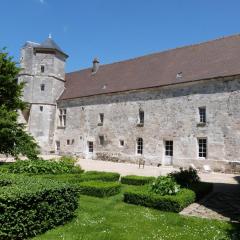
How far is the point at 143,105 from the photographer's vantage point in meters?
25.4

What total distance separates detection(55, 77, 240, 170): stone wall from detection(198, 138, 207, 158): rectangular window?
237 mm

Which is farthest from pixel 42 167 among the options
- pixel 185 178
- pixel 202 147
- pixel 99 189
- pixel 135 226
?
pixel 202 147

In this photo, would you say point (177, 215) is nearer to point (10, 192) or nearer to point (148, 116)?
point (10, 192)

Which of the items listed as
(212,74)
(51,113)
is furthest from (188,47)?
(51,113)

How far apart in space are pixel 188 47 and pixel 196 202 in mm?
18725

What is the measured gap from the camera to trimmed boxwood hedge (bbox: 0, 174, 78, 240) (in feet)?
21.0

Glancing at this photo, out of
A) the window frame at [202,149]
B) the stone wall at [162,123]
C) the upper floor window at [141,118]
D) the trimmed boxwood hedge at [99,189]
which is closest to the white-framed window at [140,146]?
the stone wall at [162,123]

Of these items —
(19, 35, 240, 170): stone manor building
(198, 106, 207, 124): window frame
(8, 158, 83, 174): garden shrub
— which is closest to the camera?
(8, 158, 83, 174): garden shrub

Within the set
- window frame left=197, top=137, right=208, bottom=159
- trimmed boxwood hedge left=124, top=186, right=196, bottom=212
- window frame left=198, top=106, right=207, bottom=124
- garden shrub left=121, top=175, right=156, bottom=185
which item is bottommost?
trimmed boxwood hedge left=124, top=186, right=196, bottom=212

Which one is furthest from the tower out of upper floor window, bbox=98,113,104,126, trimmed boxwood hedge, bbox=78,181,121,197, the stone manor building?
trimmed boxwood hedge, bbox=78,181,121,197

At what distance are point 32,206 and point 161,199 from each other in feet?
14.6

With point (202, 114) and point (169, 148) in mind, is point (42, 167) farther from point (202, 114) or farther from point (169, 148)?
point (202, 114)

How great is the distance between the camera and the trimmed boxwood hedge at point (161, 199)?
377 inches

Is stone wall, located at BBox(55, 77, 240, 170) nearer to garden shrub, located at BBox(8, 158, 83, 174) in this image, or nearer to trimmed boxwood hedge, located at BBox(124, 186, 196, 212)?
garden shrub, located at BBox(8, 158, 83, 174)
